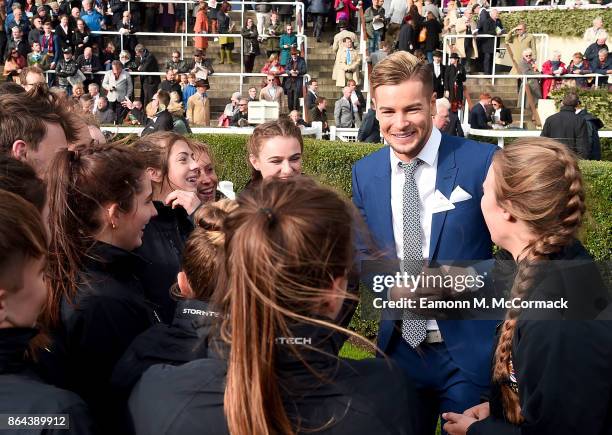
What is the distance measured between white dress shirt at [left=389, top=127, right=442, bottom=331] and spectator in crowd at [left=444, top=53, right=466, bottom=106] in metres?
16.5

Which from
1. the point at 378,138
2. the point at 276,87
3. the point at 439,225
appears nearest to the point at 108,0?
the point at 276,87

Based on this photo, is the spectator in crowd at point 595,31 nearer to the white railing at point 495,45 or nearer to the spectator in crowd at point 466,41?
the white railing at point 495,45

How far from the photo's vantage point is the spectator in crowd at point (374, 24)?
22688mm

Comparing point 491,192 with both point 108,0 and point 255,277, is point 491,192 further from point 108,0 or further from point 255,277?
point 108,0

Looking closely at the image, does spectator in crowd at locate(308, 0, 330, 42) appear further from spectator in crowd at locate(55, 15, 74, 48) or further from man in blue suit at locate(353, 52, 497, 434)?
man in blue suit at locate(353, 52, 497, 434)

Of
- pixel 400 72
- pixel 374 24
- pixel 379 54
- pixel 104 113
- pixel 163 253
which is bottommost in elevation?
pixel 104 113

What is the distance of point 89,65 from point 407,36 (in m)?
8.24

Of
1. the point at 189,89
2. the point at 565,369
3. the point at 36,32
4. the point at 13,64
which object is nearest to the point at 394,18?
the point at 189,89

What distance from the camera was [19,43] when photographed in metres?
21.3

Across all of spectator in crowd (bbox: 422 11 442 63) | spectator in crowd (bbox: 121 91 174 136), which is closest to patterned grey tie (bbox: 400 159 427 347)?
spectator in crowd (bbox: 121 91 174 136)

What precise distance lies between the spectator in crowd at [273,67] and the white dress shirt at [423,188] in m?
17.8

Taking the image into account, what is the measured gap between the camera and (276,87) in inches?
807

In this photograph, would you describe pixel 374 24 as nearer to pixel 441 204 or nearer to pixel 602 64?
pixel 602 64

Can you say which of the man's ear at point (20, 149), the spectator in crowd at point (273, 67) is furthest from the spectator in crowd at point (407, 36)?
the man's ear at point (20, 149)
